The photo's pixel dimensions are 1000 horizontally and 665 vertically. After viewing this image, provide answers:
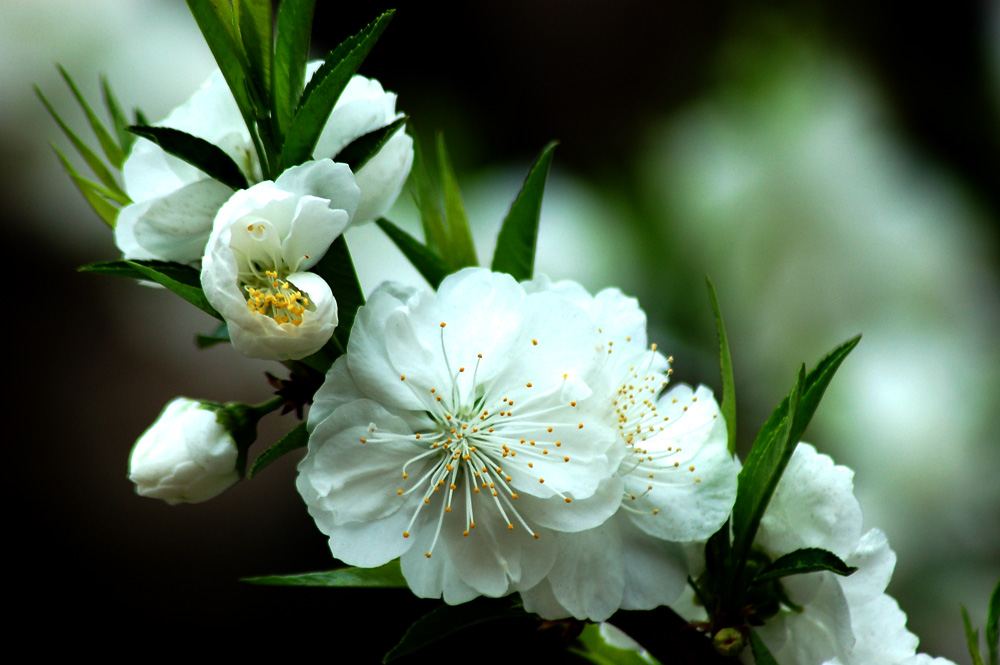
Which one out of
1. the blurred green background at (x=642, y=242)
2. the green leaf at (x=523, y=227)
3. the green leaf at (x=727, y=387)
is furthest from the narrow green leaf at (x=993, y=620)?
the blurred green background at (x=642, y=242)

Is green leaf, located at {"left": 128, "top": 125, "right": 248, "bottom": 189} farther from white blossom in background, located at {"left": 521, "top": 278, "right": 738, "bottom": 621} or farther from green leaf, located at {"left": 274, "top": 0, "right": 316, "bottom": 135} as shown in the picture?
white blossom in background, located at {"left": 521, "top": 278, "right": 738, "bottom": 621}

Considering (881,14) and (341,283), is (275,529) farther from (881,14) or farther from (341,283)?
(881,14)

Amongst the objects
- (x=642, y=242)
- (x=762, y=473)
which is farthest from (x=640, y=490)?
(x=642, y=242)

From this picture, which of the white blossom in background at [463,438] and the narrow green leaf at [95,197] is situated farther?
the narrow green leaf at [95,197]

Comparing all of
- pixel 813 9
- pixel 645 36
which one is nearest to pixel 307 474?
pixel 813 9

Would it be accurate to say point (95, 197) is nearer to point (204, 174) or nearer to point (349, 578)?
point (204, 174)

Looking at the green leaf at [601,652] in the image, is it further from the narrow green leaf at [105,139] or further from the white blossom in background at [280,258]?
the narrow green leaf at [105,139]

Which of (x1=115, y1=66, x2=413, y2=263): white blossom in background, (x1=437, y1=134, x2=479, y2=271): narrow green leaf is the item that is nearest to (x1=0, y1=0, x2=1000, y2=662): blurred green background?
(x1=437, y1=134, x2=479, y2=271): narrow green leaf
